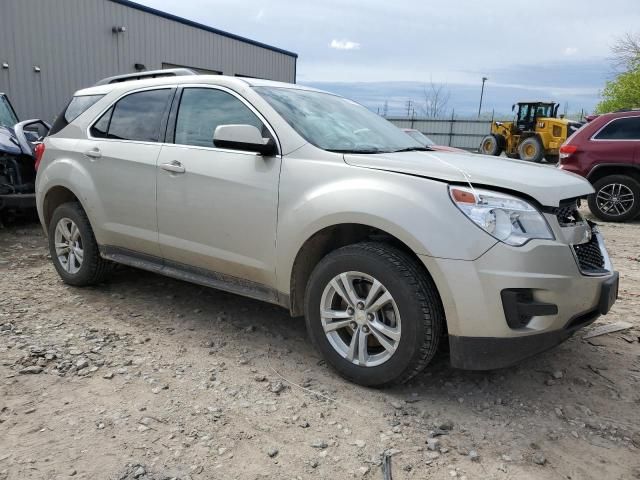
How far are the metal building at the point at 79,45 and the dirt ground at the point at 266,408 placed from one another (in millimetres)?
11808

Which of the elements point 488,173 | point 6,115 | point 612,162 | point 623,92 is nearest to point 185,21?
point 6,115

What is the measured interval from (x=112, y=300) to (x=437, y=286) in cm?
293

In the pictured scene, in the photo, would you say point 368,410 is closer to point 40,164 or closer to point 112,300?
point 112,300

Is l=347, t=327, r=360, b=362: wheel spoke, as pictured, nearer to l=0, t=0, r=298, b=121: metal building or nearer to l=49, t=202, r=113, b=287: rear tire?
l=49, t=202, r=113, b=287: rear tire

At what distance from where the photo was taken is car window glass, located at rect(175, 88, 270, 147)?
3.57 meters

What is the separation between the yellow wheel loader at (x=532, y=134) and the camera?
20.9 m

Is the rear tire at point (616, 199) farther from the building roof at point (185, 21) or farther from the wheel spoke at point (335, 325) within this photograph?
Answer: the building roof at point (185, 21)

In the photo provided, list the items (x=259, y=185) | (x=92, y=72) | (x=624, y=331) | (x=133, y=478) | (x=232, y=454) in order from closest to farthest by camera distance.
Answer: (x=133, y=478), (x=232, y=454), (x=259, y=185), (x=624, y=331), (x=92, y=72)

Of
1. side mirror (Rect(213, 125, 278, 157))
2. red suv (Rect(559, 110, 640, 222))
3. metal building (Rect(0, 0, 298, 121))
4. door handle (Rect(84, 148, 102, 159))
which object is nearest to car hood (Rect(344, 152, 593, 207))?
side mirror (Rect(213, 125, 278, 157))

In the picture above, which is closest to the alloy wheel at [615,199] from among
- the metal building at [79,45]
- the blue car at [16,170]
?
the blue car at [16,170]

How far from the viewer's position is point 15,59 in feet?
44.1

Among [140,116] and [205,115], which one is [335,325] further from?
[140,116]

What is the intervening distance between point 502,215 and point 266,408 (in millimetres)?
1571

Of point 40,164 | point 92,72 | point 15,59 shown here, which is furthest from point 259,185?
point 92,72
